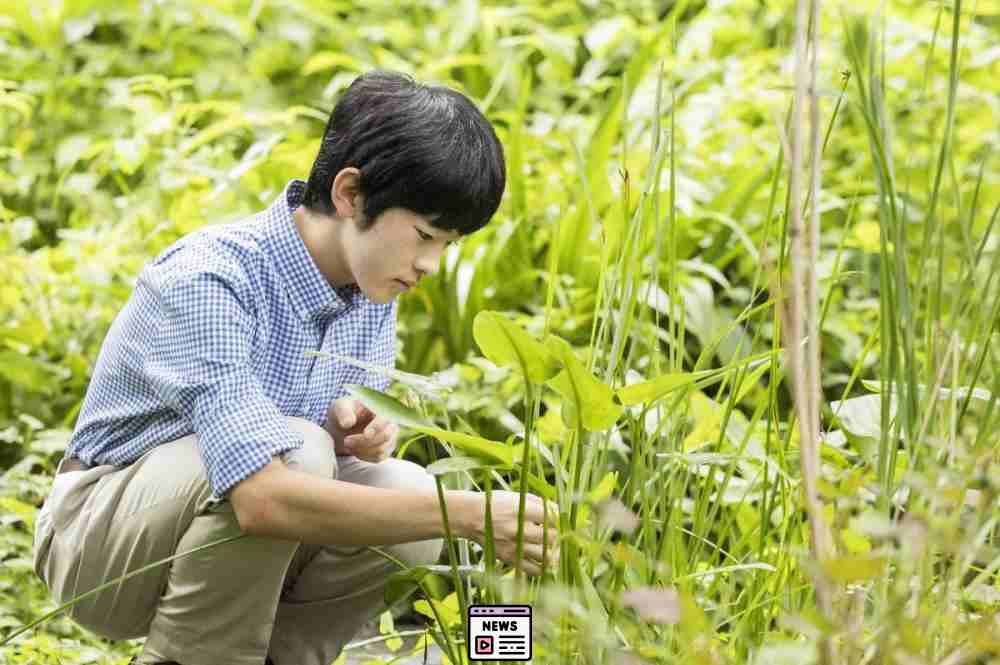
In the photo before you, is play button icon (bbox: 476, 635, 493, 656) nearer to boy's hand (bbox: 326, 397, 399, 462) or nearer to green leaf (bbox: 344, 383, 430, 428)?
green leaf (bbox: 344, 383, 430, 428)

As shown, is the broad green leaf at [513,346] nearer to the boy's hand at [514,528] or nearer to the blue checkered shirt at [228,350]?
the boy's hand at [514,528]

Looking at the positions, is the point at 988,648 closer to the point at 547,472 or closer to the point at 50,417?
the point at 547,472

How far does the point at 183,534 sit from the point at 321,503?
253 millimetres

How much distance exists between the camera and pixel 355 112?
159cm

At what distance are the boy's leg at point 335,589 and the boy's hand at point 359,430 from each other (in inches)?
0.8

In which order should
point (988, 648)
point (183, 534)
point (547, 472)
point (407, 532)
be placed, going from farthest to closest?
1. point (547, 472)
2. point (183, 534)
3. point (407, 532)
4. point (988, 648)

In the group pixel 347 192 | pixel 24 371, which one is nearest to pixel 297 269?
pixel 347 192

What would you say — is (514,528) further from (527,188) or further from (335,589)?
(527,188)

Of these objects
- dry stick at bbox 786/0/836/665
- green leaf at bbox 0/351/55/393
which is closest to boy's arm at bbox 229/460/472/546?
dry stick at bbox 786/0/836/665

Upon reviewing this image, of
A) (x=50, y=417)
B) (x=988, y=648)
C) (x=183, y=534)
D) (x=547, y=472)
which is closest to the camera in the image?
(x=988, y=648)

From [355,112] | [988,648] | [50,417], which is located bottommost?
[50,417]

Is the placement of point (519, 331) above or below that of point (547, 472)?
above

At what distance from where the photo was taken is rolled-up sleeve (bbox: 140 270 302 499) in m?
1.39

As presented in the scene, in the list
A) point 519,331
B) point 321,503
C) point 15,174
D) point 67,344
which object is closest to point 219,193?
point 67,344
